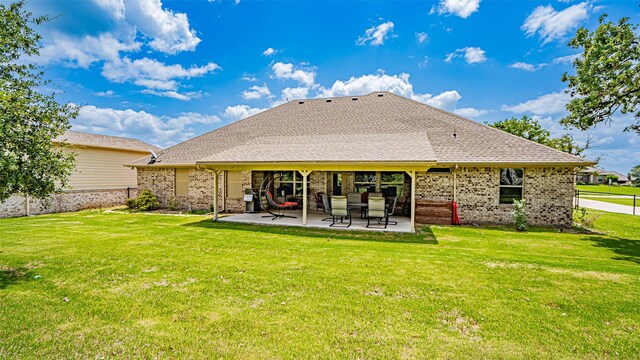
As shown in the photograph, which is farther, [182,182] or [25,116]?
[182,182]

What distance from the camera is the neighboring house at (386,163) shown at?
10242 mm

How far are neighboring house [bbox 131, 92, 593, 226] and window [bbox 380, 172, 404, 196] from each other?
0.05 m

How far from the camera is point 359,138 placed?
1294cm

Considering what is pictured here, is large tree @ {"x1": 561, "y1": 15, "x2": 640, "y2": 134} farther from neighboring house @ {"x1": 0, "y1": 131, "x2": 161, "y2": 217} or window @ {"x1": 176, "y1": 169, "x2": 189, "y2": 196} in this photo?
neighboring house @ {"x1": 0, "y1": 131, "x2": 161, "y2": 217}

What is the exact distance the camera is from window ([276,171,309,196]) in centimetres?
1441

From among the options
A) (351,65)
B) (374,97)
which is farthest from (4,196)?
(351,65)

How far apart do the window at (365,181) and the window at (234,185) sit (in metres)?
6.10

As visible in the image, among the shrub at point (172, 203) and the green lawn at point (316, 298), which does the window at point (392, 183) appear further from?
the shrub at point (172, 203)

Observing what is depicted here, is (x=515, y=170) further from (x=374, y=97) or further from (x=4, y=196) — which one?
(x=4, y=196)

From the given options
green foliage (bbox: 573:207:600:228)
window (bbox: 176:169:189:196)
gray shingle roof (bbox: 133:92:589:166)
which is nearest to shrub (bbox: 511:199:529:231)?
gray shingle roof (bbox: 133:92:589:166)

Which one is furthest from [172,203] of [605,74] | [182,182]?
[605,74]

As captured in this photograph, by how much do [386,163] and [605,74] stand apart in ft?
25.3

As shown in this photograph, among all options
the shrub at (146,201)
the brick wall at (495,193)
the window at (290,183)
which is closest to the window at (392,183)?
the brick wall at (495,193)

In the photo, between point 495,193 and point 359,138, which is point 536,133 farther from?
point 359,138
